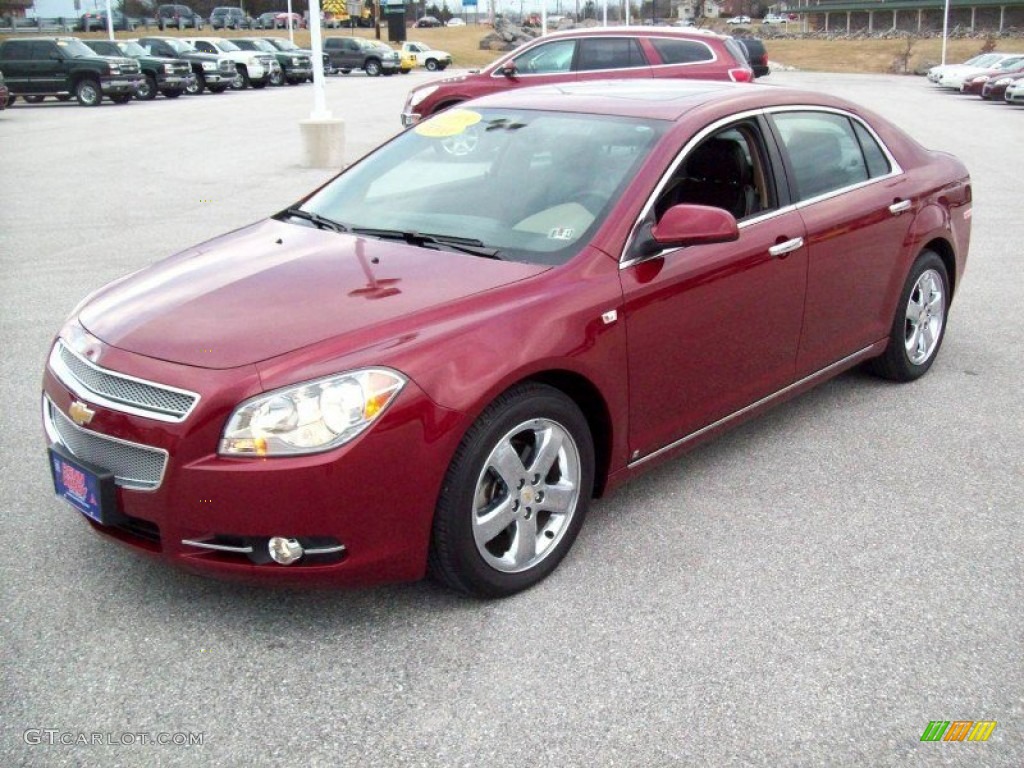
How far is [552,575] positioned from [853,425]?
2.16m

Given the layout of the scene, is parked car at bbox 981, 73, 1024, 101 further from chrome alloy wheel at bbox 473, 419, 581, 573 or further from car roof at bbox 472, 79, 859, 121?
chrome alloy wheel at bbox 473, 419, 581, 573

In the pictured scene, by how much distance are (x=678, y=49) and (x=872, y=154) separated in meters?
10.5

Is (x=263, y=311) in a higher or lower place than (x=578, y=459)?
higher

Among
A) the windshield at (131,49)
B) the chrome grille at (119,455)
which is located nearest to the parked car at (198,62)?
the windshield at (131,49)

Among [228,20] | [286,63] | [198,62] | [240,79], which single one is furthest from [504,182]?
[228,20]

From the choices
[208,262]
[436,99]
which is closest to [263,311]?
[208,262]

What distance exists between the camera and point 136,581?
3.74 meters

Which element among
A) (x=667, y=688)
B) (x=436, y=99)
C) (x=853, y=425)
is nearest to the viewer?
(x=667, y=688)

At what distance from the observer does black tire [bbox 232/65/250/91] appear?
39281 millimetres

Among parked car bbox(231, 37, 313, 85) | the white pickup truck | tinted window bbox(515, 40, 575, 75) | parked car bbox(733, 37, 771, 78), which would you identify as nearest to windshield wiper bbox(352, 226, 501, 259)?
tinted window bbox(515, 40, 575, 75)

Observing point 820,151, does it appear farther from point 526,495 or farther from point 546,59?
point 546,59

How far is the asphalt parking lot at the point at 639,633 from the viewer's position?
2926mm

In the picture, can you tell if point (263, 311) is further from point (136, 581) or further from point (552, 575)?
point (552, 575)

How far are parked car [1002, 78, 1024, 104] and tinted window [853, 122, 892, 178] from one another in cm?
2813
